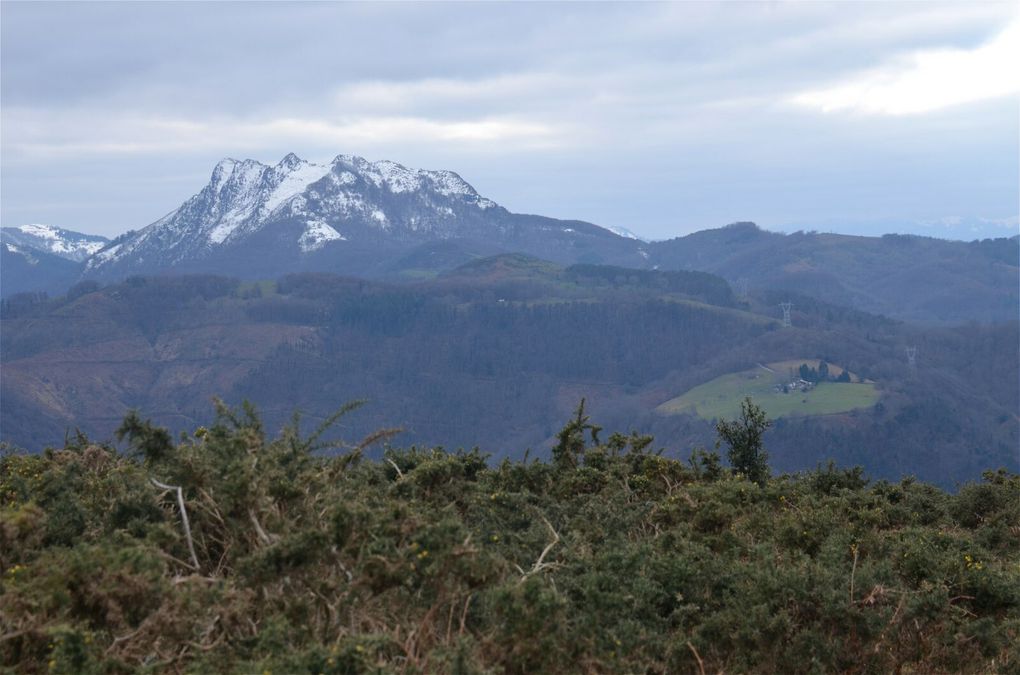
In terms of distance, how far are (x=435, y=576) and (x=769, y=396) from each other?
159385 millimetres

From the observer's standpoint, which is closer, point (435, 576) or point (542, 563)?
point (435, 576)

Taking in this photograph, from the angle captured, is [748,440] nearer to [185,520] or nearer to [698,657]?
[698,657]

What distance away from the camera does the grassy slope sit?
15212 centimetres

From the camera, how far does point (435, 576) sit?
8.07 metres

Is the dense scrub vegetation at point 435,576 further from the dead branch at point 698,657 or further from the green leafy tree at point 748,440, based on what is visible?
the green leafy tree at point 748,440

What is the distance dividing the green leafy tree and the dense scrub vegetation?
372cm

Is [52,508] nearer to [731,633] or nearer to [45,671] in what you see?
[45,671]

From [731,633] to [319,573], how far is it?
382cm

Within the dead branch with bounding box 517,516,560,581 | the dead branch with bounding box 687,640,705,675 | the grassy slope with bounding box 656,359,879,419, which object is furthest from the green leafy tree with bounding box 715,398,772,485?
the grassy slope with bounding box 656,359,879,419

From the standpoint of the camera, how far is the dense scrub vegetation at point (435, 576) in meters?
7.54

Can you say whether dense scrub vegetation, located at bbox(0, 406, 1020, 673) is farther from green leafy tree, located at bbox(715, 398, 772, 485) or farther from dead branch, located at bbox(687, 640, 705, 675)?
green leafy tree, located at bbox(715, 398, 772, 485)

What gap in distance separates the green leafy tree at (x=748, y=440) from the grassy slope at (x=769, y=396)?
126899mm

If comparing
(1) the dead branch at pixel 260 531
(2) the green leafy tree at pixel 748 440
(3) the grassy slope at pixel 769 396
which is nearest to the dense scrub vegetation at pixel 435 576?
(1) the dead branch at pixel 260 531

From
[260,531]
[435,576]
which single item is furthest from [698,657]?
[260,531]
